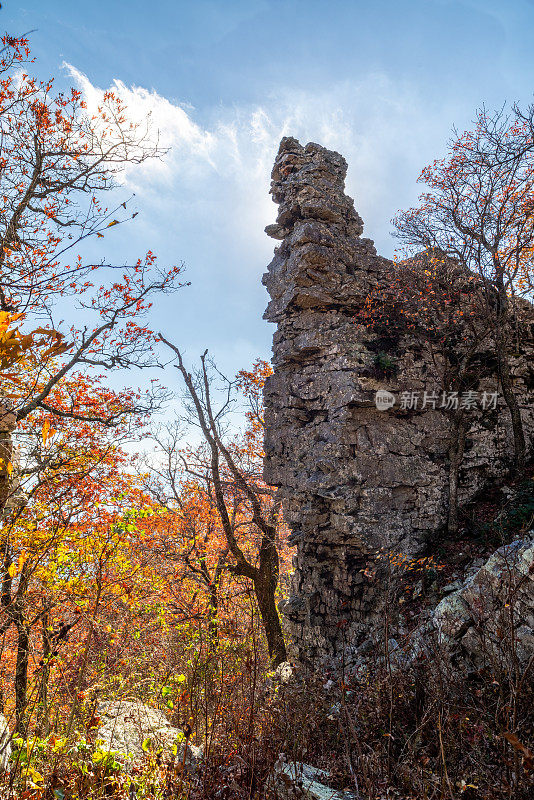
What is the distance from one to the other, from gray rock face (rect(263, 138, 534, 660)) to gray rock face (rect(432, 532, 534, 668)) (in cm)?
202

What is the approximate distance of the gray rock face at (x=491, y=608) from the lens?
13.9 ft

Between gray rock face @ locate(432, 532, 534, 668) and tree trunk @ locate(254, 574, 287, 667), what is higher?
gray rock face @ locate(432, 532, 534, 668)

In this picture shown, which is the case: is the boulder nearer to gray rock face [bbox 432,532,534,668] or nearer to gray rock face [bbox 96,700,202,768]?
gray rock face [bbox 96,700,202,768]

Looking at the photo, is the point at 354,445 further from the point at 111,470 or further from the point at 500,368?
the point at 111,470

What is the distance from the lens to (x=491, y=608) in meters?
4.62

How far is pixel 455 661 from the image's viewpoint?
4.71m

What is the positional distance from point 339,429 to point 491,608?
367 cm

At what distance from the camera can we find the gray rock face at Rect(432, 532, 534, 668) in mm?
4242

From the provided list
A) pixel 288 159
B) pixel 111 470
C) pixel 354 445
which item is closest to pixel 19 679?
pixel 111 470

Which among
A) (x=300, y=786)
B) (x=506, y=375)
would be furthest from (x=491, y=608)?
(x=506, y=375)

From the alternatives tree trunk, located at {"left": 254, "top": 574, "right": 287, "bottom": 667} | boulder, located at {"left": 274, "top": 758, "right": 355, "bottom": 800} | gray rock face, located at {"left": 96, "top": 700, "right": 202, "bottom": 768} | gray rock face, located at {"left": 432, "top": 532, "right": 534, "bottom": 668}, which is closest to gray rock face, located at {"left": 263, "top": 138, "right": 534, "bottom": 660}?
gray rock face, located at {"left": 432, "top": 532, "right": 534, "bottom": 668}

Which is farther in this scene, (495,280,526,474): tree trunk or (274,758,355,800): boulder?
(495,280,526,474): tree trunk

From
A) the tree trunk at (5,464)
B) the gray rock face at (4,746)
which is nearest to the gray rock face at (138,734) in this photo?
the gray rock face at (4,746)

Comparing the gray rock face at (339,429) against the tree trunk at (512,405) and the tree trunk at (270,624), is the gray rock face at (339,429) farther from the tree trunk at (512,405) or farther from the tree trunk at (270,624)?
the tree trunk at (270,624)
